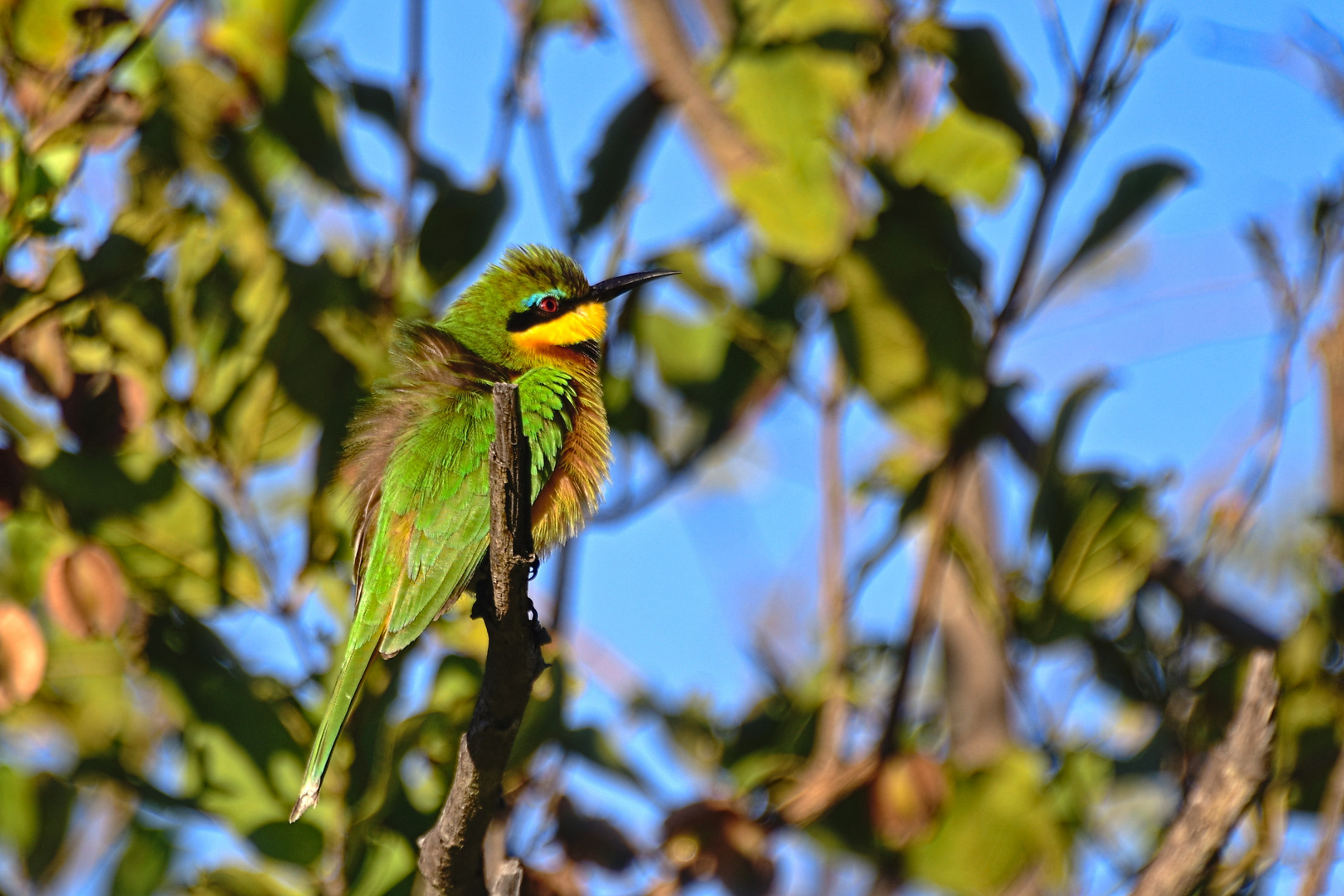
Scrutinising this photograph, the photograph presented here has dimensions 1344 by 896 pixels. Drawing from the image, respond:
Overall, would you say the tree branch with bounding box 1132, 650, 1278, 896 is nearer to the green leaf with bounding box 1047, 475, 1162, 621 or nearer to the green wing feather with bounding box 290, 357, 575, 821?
the green leaf with bounding box 1047, 475, 1162, 621

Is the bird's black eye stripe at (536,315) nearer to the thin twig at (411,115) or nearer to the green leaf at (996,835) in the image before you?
the thin twig at (411,115)

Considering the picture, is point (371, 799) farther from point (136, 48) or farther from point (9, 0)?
point (9, 0)

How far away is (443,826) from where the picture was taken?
6.90ft

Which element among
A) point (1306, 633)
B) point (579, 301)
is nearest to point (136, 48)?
point (579, 301)

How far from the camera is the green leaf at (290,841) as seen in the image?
2.71 metres

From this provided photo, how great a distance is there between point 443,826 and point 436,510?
680 millimetres

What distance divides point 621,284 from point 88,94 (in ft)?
4.07

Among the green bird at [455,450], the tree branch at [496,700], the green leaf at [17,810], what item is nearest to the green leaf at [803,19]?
the green bird at [455,450]

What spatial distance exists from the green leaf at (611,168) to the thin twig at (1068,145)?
3.48 feet

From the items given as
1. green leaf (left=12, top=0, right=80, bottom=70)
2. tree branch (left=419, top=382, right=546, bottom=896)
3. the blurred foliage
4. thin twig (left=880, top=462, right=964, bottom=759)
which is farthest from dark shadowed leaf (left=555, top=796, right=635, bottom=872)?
green leaf (left=12, top=0, right=80, bottom=70)

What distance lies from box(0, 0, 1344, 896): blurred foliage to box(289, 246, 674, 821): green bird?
0.20 metres

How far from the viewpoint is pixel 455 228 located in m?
3.25

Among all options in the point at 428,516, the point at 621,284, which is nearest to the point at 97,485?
the point at 428,516

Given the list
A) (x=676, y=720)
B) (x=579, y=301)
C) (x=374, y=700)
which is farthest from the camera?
(x=676, y=720)
